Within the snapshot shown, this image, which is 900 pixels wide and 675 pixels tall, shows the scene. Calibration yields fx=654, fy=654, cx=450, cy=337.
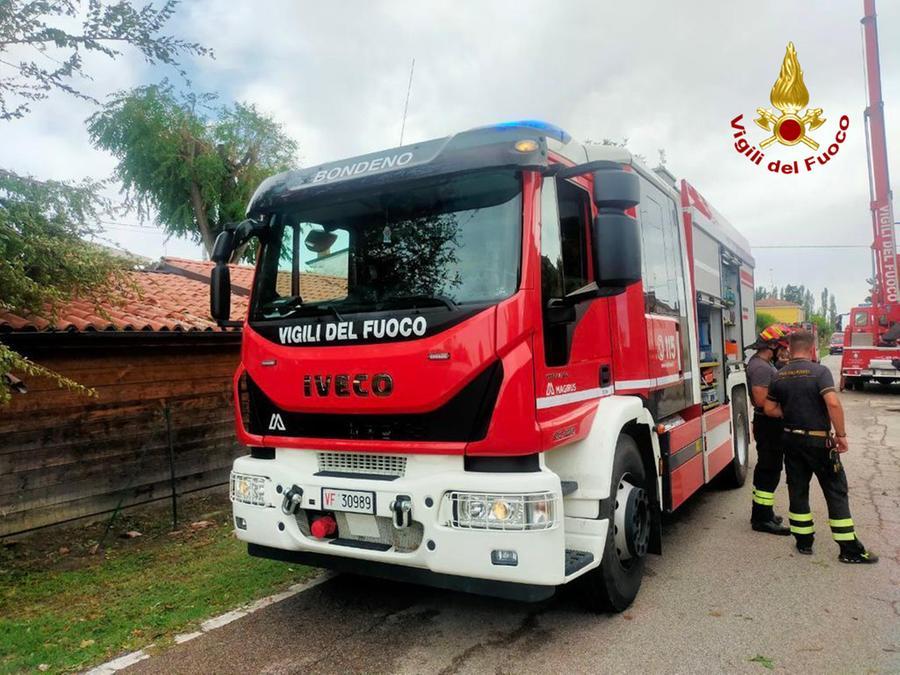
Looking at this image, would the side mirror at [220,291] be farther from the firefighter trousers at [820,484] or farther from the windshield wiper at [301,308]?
the firefighter trousers at [820,484]

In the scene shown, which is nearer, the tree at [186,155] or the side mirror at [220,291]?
the side mirror at [220,291]

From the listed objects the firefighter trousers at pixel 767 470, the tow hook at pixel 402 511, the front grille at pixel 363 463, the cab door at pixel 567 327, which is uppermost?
the cab door at pixel 567 327

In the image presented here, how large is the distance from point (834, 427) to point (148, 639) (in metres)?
4.85

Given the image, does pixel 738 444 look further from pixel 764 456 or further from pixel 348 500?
pixel 348 500

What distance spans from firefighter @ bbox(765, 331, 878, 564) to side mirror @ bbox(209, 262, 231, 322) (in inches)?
167

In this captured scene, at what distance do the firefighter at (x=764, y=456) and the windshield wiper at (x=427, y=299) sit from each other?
3623 millimetres

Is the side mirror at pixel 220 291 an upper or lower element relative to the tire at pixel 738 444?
upper

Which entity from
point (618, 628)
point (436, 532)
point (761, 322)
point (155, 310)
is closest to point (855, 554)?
point (618, 628)

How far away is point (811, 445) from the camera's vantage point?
16.2 feet

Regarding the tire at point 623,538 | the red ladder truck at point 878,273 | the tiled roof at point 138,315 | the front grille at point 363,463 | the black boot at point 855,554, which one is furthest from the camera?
the red ladder truck at point 878,273

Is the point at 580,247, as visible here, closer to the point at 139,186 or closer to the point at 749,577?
the point at 749,577

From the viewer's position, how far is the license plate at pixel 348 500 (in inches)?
133

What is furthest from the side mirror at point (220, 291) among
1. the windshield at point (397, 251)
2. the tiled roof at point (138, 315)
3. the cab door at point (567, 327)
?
the tiled roof at point (138, 315)

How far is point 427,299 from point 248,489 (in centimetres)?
158
